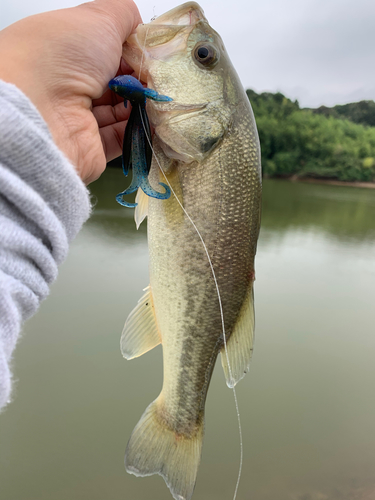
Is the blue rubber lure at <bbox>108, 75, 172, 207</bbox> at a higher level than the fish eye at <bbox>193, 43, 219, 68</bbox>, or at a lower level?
lower

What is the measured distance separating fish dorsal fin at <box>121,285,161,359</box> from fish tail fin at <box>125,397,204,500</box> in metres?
0.20

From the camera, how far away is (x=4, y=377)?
0.50 metres

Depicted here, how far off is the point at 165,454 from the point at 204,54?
1100mm

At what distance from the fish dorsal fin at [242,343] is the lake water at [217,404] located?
117cm

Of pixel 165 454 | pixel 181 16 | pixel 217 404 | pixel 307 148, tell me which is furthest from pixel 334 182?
pixel 165 454

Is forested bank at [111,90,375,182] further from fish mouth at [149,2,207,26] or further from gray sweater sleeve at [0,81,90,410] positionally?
gray sweater sleeve at [0,81,90,410]

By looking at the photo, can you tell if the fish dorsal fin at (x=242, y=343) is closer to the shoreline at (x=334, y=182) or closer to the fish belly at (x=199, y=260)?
the fish belly at (x=199, y=260)

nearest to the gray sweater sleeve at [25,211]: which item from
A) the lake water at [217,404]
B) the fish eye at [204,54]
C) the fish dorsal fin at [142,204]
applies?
the fish dorsal fin at [142,204]

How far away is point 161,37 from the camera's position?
83cm

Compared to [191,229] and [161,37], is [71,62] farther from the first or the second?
[191,229]

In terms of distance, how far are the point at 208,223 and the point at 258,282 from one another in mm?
3243

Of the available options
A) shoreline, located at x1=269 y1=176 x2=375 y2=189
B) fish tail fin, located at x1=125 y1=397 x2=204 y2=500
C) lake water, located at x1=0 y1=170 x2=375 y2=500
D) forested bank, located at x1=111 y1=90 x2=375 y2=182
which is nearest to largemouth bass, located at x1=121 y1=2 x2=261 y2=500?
fish tail fin, located at x1=125 y1=397 x2=204 y2=500

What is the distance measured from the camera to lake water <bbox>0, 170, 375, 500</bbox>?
171 cm

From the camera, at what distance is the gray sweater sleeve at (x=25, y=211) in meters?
0.52
